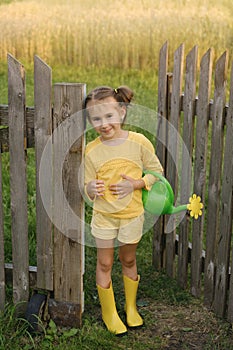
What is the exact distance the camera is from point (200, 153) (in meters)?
4.17

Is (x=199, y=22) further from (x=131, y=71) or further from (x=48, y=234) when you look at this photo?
(x=48, y=234)

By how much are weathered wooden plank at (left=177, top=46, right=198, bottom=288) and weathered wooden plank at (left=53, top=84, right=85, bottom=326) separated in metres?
0.86

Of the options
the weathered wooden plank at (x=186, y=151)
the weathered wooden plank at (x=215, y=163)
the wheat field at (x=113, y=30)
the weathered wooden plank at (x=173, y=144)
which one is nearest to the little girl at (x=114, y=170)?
the weathered wooden plank at (x=215, y=163)

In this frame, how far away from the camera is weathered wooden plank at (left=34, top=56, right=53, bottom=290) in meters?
3.56

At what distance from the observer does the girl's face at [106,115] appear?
3.60 m

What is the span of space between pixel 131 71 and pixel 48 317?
9.27 m

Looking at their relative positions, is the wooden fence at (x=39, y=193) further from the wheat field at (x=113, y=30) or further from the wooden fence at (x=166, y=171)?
the wheat field at (x=113, y=30)

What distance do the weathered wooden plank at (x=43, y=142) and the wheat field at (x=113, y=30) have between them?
Result: 31.2 ft

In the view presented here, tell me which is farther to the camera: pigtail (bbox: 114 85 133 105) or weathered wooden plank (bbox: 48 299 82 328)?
weathered wooden plank (bbox: 48 299 82 328)

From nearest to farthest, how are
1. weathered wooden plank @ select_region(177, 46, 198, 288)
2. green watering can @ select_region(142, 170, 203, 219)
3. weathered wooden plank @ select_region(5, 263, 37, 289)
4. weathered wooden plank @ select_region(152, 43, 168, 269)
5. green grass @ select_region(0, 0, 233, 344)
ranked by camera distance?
green watering can @ select_region(142, 170, 203, 219)
weathered wooden plank @ select_region(5, 263, 37, 289)
weathered wooden plank @ select_region(177, 46, 198, 288)
weathered wooden plank @ select_region(152, 43, 168, 269)
green grass @ select_region(0, 0, 233, 344)

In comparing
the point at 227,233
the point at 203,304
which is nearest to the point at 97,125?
the point at 227,233

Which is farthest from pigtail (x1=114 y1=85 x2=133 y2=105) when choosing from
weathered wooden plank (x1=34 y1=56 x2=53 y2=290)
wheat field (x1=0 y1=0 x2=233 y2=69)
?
wheat field (x1=0 y1=0 x2=233 y2=69)

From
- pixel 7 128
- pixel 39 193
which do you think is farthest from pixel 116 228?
pixel 7 128

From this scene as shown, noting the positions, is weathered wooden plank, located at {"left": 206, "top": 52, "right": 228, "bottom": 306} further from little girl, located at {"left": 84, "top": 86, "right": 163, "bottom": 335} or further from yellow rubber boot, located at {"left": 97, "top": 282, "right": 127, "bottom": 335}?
yellow rubber boot, located at {"left": 97, "top": 282, "right": 127, "bottom": 335}
